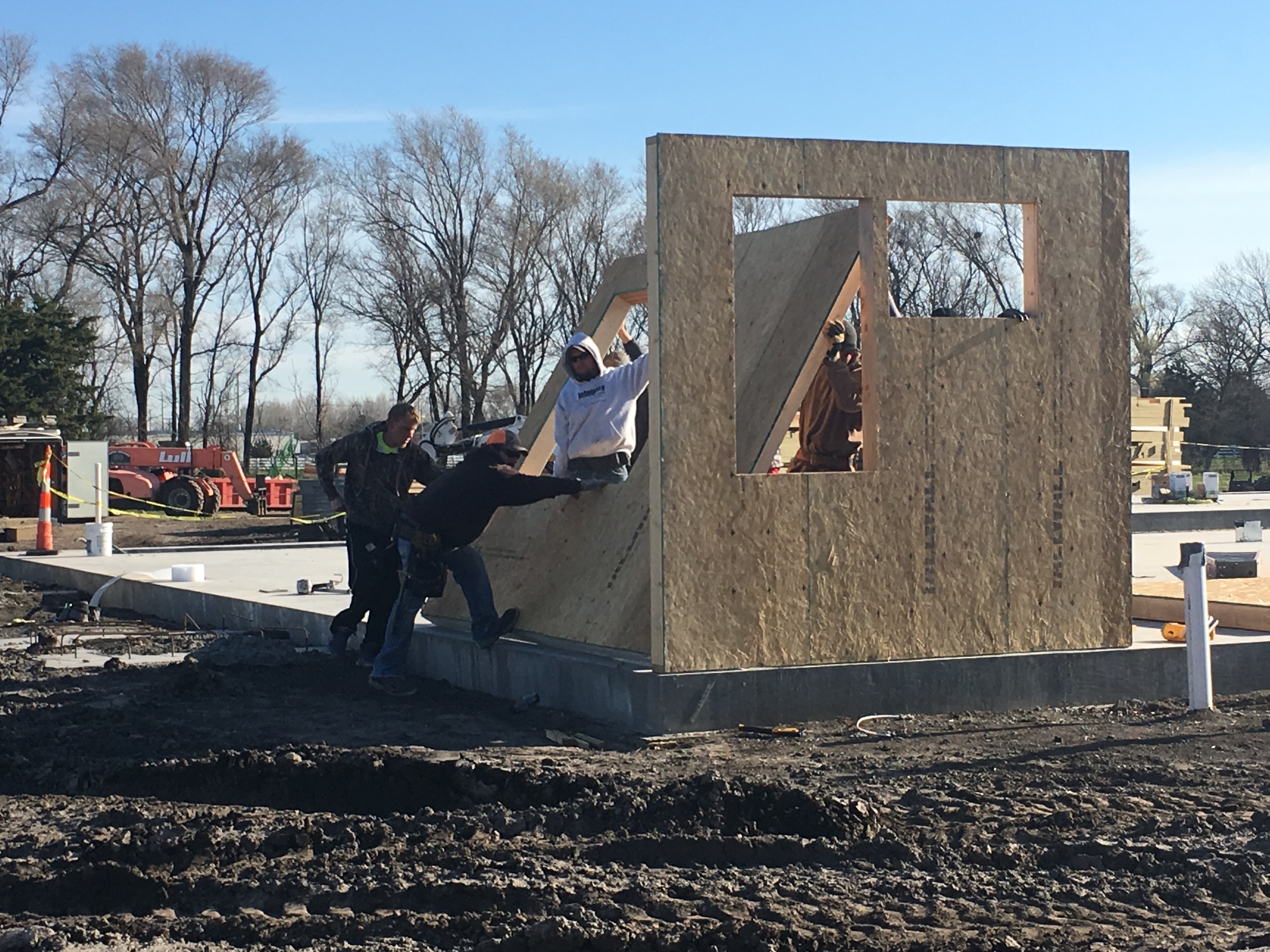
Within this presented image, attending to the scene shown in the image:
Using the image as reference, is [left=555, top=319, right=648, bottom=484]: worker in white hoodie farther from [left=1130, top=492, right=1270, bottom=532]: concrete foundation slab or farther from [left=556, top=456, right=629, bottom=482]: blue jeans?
[left=1130, top=492, right=1270, bottom=532]: concrete foundation slab

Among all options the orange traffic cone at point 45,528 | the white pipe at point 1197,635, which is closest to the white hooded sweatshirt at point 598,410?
the white pipe at point 1197,635

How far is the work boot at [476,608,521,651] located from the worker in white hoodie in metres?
1.00

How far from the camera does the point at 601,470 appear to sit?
9.55 metres

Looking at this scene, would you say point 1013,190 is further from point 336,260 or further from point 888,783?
point 336,260

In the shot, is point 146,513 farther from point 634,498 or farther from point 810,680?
point 810,680

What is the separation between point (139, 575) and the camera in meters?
15.1

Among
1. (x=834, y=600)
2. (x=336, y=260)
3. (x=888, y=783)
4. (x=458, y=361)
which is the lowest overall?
(x=888, y=783)

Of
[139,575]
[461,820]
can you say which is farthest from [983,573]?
[139,575]

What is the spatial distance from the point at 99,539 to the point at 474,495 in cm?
1172

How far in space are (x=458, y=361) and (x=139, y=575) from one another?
42.5 metres

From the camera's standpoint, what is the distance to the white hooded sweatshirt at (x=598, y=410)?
30.0 feet

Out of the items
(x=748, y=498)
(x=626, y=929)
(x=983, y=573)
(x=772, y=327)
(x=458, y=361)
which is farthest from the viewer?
(x=458, y=361)

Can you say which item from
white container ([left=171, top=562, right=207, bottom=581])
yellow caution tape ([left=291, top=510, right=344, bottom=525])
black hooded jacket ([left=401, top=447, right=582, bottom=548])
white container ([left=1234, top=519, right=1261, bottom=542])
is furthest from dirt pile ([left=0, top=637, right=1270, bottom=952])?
yellow caution tape ([left=291, top=510, right=344, bottom=525])

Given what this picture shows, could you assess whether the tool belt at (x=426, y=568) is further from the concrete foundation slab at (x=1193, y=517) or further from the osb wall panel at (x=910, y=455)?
the concrete foundation slab at (x=1193, y=517)
